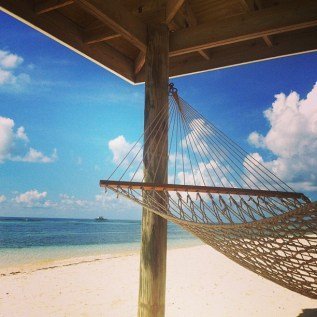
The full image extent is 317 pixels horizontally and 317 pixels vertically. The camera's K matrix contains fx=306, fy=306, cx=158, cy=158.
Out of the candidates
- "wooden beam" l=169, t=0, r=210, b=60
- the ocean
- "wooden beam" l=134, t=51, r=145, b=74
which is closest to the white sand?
"wooden beam" l=134, t=51, r=145, b=74

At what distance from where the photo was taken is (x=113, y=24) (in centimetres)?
188

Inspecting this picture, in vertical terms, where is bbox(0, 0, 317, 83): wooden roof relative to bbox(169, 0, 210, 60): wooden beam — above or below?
below

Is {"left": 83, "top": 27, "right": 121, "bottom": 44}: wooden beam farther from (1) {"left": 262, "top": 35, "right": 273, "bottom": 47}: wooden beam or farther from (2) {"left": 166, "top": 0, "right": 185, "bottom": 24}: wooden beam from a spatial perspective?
(1) {"left": 262, "top": 35, "right": 273, "bottom": 47}: wooden beam

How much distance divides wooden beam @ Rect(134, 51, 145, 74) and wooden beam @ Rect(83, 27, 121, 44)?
0.36 m

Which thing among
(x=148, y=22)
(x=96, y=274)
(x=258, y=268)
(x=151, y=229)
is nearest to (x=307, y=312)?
(x=258, y=268)

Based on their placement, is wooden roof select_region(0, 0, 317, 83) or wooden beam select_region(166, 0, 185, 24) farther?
wooden beam select_region(166, 0, 185, 24)

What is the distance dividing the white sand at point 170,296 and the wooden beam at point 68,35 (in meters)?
2.58

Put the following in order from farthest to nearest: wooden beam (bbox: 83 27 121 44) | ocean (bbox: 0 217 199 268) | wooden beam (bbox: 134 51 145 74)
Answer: ocean (bbox: 0 217 199 268) → wooden beam (bbox: 134 51 145 74) → wooden beam (bbox: 83 27 121 44)

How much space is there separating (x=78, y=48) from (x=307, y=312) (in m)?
3.43

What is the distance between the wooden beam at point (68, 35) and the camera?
186 cm

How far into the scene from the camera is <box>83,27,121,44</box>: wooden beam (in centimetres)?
223

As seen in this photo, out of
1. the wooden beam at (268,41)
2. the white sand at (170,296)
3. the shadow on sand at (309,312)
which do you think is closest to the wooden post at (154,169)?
the wooden beam at (268,41)

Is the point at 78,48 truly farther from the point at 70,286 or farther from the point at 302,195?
the point at 70,286

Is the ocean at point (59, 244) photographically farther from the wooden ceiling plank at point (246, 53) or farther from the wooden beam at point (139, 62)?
the wooden ceiling plank at point (246, 53)
